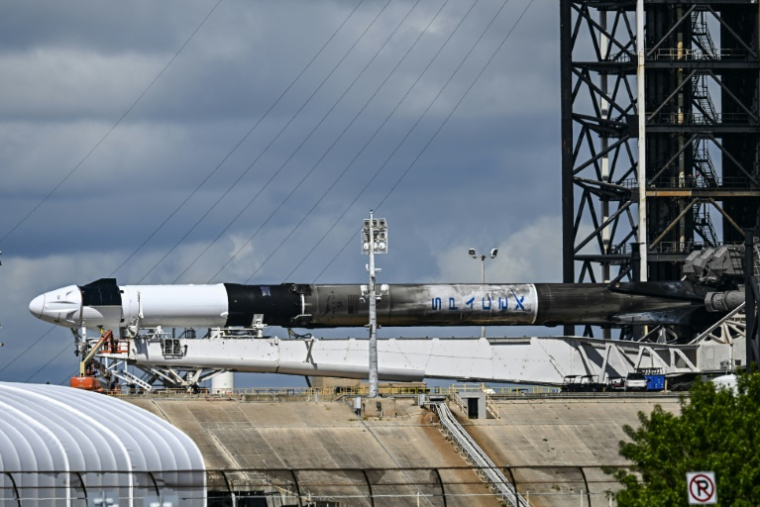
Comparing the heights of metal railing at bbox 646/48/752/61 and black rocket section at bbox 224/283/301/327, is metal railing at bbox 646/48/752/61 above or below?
above

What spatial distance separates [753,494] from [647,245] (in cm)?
6602

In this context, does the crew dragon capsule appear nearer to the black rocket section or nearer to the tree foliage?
the black rocket section

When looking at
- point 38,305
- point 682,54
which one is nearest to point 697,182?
point 682,54

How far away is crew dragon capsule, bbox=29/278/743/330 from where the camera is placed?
92.9 m

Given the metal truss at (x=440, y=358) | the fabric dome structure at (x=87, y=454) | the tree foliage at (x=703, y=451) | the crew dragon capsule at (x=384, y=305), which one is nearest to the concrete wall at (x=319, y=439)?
the metal truss at (x=440, y=358)

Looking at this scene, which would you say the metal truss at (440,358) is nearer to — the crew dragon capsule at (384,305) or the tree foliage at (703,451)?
the crew dragon capsule at (384,305)

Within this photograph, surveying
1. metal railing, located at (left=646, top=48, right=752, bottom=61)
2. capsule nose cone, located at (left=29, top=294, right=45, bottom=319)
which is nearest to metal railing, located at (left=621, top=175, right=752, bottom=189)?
metal railing, located at (left=646, top=48, right=752, bottom=61)

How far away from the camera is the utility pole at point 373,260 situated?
299 ft

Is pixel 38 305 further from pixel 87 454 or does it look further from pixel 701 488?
pixel 701 488

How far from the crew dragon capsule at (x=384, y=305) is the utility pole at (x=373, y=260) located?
341cm

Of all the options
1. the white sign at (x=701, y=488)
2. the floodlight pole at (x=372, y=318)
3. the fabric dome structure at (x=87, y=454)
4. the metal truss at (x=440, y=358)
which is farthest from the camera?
the metal truss at (x=440, y=358)

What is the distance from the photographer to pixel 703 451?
51031mm

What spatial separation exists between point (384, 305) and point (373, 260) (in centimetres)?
659

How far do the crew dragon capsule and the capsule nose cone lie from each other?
58mm
